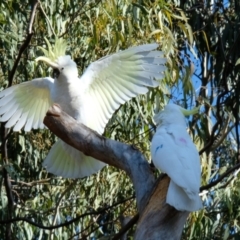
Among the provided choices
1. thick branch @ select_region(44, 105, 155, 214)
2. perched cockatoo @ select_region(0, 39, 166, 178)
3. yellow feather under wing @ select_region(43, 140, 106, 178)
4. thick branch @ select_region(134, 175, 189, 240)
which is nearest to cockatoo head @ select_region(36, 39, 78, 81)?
perched cockatoo @ select_region(0, 39, 166, 178)

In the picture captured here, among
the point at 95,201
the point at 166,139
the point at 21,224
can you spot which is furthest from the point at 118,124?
the point at 166,139

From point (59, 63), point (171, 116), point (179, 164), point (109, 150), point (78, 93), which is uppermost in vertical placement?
point (59, 63)

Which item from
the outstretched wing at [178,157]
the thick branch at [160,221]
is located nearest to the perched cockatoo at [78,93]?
the outstretched wing at [178,157]

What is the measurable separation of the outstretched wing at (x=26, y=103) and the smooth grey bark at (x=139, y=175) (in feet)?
1.66

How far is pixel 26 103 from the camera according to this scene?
11.8ft

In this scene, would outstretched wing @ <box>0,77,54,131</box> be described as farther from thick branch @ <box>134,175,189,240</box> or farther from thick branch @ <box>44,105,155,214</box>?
thick branch @ <box>134,175,189,240</box>

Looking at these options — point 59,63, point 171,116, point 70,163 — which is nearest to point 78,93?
point 59,63

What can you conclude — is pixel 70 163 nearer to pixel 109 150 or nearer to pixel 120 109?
pixel 109 150

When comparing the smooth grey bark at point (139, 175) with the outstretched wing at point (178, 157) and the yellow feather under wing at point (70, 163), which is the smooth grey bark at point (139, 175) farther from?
the yellow feather under wing at point (70, 163)

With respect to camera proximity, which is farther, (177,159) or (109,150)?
(109,150)

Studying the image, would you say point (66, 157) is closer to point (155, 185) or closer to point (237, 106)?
point (155, 185)

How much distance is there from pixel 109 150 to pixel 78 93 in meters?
0.74

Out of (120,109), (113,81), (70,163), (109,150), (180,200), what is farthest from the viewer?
(120,109)

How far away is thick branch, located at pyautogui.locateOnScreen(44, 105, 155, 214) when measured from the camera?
8.93ft
